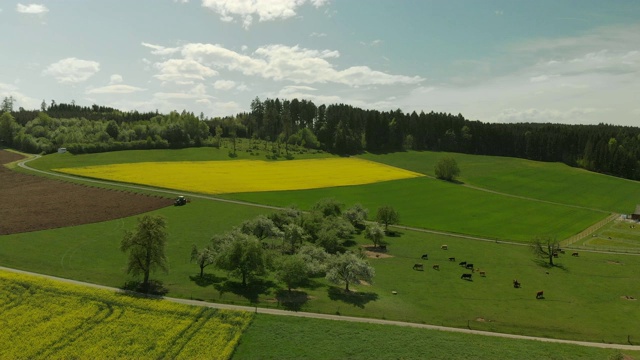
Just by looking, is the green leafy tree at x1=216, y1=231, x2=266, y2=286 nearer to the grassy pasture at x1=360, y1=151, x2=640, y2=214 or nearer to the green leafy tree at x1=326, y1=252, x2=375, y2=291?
the green leafy tree at x1=326, y1=252, x2=375, y2=291

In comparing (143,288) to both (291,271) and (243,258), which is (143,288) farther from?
(291,271)

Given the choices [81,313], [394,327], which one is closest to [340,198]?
[394,327]

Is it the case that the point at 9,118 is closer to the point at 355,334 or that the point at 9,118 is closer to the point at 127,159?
the point at 127,159

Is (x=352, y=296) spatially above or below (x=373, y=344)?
below

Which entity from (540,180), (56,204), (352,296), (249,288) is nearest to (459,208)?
(540,180)

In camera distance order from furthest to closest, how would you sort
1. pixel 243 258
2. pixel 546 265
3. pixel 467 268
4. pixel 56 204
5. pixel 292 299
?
pixel 56 204 < pixel 546 265 < pixel 467 268 < pixel 243 258 < pixel 292 299

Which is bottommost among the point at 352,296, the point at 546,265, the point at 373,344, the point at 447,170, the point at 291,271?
the point at 352,296

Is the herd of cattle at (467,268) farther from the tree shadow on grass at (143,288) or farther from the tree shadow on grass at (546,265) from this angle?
the tree shadow on grass at (143,288)
